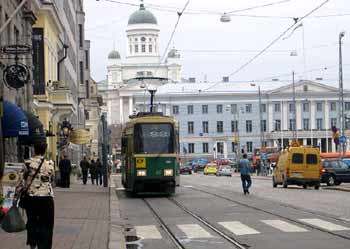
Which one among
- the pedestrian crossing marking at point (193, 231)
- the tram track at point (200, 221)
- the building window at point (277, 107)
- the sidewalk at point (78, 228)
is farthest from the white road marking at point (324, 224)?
the building window at point (277, 107)

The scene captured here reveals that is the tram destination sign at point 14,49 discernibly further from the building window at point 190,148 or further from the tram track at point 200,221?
the building window at point 190,148

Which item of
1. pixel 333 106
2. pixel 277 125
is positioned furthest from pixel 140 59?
pixel 333 106

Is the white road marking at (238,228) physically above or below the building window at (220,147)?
below

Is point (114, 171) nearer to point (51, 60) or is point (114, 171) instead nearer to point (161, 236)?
point (51, 60)

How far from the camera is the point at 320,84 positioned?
13938 centimetres

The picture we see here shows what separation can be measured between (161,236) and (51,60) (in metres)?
33.9

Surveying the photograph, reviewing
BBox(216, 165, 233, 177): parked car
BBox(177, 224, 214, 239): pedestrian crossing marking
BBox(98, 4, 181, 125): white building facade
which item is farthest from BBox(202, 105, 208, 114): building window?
BBox(177, 224, 214, 239): pedestrian crossing marking

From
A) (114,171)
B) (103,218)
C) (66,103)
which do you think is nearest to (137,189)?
(103,218)

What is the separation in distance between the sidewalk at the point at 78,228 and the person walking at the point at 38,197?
6.92ft

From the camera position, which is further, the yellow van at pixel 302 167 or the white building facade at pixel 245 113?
the white building facade at pixel 245 113

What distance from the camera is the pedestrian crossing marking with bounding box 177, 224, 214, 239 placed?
1705cm

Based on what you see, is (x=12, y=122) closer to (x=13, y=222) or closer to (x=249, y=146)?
(x=13, y=222)

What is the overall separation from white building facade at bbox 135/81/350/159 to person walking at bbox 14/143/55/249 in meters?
123

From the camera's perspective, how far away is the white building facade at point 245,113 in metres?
139
